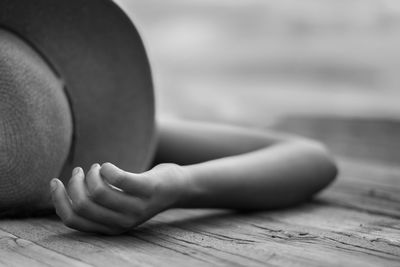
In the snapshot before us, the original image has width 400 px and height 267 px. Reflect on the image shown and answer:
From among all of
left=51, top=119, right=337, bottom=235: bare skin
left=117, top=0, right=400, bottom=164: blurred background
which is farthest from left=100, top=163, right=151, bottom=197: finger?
left=117, top=0, right=400, bottom=164: blurred background

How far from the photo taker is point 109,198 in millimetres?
789

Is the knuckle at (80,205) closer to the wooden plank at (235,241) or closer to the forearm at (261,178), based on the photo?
the wooden plank at (235,241)

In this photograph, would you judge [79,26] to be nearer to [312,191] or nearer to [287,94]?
[312,191]

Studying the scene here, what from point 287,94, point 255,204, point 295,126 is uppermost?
point 287,94

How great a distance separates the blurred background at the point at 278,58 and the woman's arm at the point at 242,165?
7.49ft

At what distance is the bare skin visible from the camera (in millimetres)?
800

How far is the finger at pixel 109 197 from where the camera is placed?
784 millimetres

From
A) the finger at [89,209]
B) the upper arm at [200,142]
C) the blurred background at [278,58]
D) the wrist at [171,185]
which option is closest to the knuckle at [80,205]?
the finger at [89,209]

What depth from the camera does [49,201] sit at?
990 mm

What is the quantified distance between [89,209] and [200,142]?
590mm

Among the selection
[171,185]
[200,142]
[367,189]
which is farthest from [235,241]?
[367,189]

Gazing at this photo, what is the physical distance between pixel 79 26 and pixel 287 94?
379 centimetres

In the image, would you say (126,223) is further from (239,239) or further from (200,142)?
(200,142)

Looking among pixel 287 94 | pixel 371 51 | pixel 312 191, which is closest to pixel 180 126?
pixel 312 191
